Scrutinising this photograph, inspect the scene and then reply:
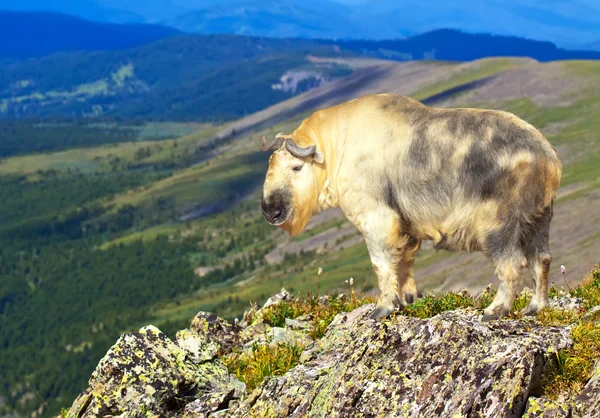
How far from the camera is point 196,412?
57.4ft

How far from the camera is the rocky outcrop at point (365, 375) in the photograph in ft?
43.5

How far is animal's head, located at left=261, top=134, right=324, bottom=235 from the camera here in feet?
62.5

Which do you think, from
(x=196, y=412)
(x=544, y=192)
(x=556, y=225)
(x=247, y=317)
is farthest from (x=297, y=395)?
(x=556, y=225)

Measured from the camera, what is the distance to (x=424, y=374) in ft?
46.2

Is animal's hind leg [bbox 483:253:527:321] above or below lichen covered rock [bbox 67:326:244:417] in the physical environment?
above

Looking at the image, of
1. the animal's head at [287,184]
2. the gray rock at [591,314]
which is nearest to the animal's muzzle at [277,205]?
the animal's head at [287,184]

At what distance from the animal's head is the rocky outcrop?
316 centimetres

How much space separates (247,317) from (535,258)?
1027 centimetres

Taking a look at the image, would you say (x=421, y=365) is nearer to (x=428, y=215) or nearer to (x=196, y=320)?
(x=428, y=215)

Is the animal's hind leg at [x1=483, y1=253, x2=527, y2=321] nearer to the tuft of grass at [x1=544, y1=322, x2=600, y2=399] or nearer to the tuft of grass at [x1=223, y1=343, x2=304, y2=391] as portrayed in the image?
the tuft of grass at [x1=544, y1=322, x2=600, y2=399]

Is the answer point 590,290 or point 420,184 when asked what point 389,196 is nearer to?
point 420,184

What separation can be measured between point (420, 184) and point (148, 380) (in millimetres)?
7899

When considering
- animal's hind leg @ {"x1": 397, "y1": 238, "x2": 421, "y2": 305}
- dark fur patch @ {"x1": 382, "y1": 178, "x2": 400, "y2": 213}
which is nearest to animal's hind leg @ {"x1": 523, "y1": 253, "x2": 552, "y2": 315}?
animal's hind leg @ {"x1": 397, "y1": 238, "x2": 421, "y2": 305}

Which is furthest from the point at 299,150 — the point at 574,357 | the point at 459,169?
the point at 574,357
